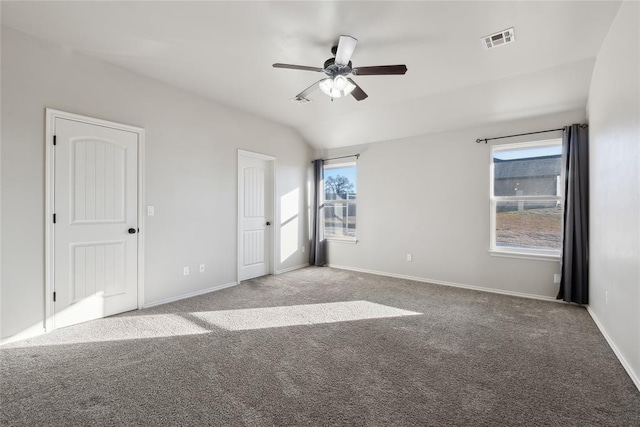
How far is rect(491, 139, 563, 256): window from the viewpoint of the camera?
397 cm

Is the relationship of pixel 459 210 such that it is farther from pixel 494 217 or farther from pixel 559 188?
pixel 559 188

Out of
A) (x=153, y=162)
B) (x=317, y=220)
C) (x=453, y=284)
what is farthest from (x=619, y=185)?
(x=153, y=162)

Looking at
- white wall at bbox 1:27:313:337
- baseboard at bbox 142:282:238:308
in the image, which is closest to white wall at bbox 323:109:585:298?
white wall at bbox 1:27:313:337

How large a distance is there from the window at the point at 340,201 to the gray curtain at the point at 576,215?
10.5ft

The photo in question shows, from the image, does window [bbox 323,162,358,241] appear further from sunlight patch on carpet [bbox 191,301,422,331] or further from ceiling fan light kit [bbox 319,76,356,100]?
ceiling fan light kit [bbox 319,76,356,100]

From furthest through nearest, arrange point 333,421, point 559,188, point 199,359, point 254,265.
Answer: point 254,265, point 559,188, point 199,359, point 333,421

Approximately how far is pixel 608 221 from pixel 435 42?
230 centimetres

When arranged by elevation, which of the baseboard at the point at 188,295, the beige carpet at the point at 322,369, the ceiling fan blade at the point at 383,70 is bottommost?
the beige carpet at the point at 322,369

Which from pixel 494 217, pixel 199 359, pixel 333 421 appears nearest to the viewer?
pixel 333 421

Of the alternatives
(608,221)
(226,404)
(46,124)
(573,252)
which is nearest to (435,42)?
(608,221)

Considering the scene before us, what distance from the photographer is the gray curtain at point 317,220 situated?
236 inches

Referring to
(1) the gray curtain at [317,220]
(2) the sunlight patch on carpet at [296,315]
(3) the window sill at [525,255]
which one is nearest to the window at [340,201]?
(1) the gray curtain at [317,220]

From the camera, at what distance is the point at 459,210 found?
460 centimetres

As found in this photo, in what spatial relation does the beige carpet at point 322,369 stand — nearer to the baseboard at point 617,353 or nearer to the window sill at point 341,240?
the baseboard at point 617,353
